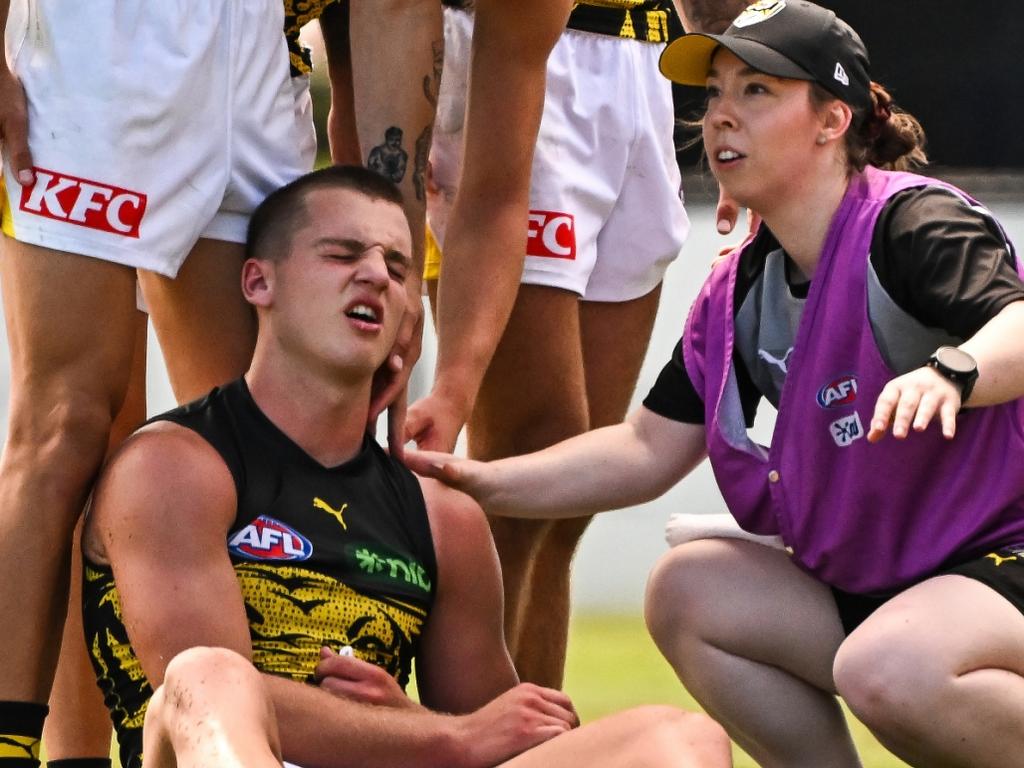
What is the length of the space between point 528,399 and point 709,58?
854mm

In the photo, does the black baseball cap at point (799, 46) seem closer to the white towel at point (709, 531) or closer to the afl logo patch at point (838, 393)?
the afl logo patch at point (838, 393)

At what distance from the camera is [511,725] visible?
102 inches

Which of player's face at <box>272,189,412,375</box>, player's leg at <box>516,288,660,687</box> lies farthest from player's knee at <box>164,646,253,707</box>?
player's leg at <box>516,288,660,687</box>

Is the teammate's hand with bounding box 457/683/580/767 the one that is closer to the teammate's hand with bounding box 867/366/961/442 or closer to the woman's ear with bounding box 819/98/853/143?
the teammate's hand with bounding box 867/366/961/442

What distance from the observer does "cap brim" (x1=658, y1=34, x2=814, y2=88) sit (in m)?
2.99

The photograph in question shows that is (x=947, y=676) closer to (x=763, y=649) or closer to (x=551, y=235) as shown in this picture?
(x=763, y=649)

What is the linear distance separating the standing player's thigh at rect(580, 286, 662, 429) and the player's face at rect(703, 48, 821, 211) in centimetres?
95

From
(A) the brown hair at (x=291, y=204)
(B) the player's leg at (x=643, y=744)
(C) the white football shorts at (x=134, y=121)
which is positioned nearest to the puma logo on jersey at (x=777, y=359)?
(A) the brown hair at (x=291, y=204)

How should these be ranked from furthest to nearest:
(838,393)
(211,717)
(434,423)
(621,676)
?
(621,676) < (434,423) < (838,393) < (211,717)

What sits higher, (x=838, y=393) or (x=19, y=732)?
(x=838, y=393)

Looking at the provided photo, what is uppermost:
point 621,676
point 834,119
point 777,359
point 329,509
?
point 834,119

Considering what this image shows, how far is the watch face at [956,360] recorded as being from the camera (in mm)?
2596

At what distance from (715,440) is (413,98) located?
773 millimetres

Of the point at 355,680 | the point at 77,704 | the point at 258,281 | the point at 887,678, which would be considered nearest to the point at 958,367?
the point at 887,678
